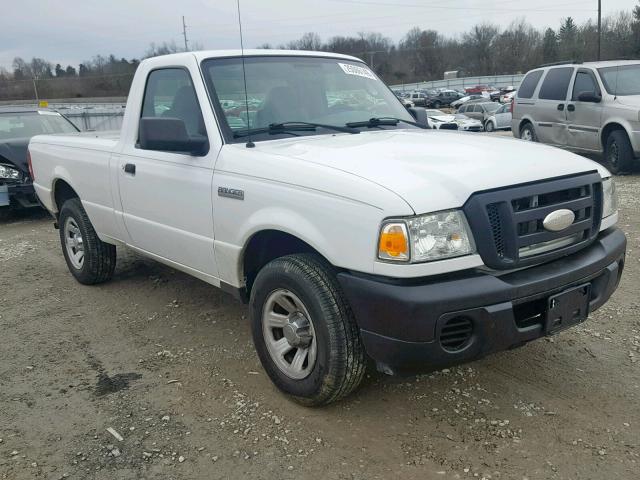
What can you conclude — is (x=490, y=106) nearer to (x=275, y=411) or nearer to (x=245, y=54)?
(x=245, y=54)

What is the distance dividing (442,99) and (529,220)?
55.5m

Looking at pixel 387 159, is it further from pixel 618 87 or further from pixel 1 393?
pixel 618 87

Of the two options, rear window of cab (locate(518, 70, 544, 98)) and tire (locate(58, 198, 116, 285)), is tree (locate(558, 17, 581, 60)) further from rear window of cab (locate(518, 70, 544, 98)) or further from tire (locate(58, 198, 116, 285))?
tire (locate(58, 198, 116, 285))

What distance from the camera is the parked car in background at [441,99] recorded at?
179 ft

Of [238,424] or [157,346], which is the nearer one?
[238,424]

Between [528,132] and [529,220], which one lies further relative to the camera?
[528,132]

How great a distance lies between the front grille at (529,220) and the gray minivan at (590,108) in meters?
7.51

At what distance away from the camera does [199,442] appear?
296 centimetres

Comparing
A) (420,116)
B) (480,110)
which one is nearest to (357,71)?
(420,116)

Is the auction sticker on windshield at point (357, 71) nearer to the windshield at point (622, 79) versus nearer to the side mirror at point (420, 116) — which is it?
the side mirror at point (420, 116)

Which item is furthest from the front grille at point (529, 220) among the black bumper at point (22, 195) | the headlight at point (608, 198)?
the black bumper at point (22, 195)

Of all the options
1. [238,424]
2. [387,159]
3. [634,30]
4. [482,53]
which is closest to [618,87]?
[387,159]

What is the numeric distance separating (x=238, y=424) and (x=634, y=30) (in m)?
46.9

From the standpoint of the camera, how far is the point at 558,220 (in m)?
2.84
